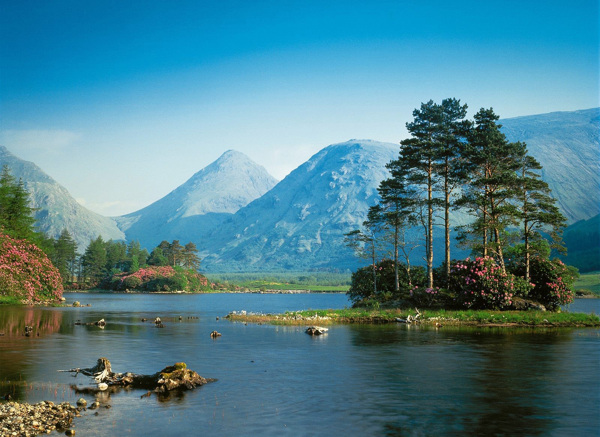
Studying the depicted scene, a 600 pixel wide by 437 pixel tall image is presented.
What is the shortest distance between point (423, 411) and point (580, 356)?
1959cm

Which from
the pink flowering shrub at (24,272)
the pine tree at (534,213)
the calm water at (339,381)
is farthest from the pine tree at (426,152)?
the pink flowering shrub at (24,272)

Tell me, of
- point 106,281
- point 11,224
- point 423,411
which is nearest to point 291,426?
point 423,411

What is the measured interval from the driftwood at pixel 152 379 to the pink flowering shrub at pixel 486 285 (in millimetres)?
38044

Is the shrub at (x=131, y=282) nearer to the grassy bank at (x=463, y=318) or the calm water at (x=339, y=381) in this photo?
the grassy bank at (x=463, y=318)

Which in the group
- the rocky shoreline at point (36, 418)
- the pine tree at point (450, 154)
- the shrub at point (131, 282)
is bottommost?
the rocky shoreline at point (36, 418)

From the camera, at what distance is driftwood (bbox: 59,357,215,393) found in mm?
24281

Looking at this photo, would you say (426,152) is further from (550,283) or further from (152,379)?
(152,379)

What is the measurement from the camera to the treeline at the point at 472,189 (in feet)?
193

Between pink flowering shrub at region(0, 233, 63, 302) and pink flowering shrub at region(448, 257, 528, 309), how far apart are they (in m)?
59.8

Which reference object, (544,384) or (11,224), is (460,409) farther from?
(11,224)

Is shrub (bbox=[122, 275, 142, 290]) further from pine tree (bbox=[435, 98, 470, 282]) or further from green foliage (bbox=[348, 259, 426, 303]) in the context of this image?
pine tree (bbox=[435, 98, 470, 282])

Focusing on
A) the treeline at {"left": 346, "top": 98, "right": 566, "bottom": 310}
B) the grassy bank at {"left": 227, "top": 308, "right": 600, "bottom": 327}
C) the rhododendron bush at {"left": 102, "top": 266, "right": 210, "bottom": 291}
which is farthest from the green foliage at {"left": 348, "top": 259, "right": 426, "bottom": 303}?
the rhododendron bush at {"left": 102, "top": 266, "right": 210, "bottom": 291}

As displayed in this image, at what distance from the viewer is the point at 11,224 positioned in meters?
91.4

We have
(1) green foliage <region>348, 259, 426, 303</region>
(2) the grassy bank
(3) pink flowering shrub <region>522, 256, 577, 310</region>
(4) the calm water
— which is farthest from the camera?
(1) green foliage <region>348, 259, 426, 303</region>
